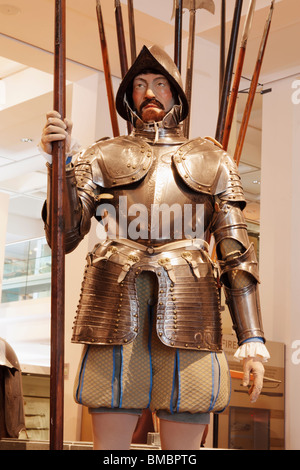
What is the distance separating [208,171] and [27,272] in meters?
7.17

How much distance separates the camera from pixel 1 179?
34.8 ft

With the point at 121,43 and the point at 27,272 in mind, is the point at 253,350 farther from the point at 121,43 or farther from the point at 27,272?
the point at 27,272

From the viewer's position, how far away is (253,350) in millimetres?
2389

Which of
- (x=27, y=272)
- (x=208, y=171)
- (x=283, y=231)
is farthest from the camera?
(x=27, y=272)

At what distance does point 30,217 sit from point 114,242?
1041 centimetres

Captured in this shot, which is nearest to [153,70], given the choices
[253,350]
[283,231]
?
[253,350]

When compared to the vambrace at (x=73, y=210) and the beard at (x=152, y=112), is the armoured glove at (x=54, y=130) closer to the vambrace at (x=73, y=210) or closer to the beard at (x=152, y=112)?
the vambrace at (x=73, y=210)

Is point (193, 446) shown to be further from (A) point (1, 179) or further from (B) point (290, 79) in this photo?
(A) point (1, 179)

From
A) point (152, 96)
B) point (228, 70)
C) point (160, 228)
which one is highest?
point (228, 70)

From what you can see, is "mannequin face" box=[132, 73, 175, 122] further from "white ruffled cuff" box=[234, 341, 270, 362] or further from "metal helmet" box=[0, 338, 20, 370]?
"metal helmet" box=[0, 338, 20, 370]

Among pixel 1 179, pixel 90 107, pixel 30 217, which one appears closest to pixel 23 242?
pixel 1 179

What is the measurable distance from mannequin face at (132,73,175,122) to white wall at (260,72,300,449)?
3.70 m

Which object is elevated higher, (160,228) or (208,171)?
(208,171)

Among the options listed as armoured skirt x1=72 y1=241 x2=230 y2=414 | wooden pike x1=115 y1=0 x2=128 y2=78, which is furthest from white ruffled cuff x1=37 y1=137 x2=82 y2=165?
wooden pike x1=115 y1=0 x2=128 y2=78
